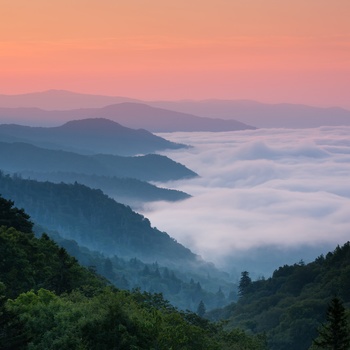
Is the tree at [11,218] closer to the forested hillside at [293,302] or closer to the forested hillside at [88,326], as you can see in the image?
the forested hillside at [88,326]

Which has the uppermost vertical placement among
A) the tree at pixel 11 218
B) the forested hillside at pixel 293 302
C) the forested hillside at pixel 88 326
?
the tree at pixel 11 218

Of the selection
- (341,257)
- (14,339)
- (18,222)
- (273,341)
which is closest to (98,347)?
(14,339)

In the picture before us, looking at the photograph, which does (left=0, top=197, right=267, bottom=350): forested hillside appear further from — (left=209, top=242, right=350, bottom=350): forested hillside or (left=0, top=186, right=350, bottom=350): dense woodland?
(left=209, top=242, right=350, bottom=350): forested hillside

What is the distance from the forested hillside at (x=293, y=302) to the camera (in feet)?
370

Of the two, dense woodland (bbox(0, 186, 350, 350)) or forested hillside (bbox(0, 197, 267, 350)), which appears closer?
forested hillside (bbox(0, 197, 267, 350))

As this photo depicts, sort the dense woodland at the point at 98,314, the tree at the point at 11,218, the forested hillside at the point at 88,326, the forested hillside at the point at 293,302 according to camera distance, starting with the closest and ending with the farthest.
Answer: the forested hillside at the point at 88,326
the dense woodland at the point at 98,314
the tree at the point at 11,218
the forested hillside at the point at 293,302

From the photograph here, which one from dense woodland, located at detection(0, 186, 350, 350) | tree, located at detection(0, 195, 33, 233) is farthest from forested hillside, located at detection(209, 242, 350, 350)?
tree, located at detection(0, 195, 33, 233)

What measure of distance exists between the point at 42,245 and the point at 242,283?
113 m

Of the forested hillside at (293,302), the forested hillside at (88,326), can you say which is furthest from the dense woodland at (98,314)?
the forested hillside at (293,302)

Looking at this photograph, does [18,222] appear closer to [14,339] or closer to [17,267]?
[17,267]

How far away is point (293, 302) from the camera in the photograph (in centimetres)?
13512

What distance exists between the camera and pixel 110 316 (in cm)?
4766

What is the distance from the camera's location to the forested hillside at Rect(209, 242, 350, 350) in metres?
113

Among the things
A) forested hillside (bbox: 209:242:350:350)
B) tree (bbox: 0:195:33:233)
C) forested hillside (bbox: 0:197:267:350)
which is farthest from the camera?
forested hillside (bbox: 209:242:350:350)
